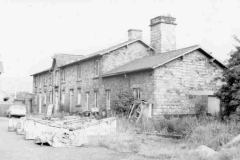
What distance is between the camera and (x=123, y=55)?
29750 mm

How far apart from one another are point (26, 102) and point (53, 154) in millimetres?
39587

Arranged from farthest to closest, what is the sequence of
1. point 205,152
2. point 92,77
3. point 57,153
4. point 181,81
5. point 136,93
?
point 92,77, point 136,93, point 181,81, point 57,153, point 205,152

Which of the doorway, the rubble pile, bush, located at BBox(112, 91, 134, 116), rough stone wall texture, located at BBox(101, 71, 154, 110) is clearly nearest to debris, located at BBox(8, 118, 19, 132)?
the rubble pile

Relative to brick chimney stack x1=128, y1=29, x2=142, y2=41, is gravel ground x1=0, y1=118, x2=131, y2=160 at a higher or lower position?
lower

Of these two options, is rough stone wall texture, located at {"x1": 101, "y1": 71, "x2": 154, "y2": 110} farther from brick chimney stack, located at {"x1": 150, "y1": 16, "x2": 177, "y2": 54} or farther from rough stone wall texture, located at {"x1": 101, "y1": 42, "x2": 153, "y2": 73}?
brick chimney stack, located at {"x1": 150, "y1": 16, "x2": 177, "y2": 54}

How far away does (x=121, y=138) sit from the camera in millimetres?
14469

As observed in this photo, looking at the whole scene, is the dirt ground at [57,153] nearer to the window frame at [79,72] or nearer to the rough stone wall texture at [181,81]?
the rough stone wall texture at [181,81]

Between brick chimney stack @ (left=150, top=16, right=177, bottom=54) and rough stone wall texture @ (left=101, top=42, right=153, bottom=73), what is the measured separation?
48.2 inches

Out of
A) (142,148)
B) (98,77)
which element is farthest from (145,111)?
(142,148)

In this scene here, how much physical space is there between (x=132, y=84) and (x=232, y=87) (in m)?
8.53

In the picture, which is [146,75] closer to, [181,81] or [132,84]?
[132,84]

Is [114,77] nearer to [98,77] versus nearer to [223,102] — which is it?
[98,77]

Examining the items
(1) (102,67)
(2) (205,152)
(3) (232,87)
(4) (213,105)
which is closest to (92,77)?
(1) (102,67)

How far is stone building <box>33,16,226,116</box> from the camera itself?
2366cm
